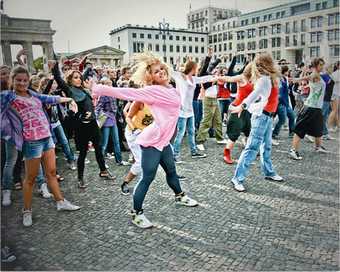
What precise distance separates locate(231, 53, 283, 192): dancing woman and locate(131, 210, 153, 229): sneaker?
1676 millimetres

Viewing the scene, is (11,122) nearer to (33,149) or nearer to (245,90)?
(33,149)

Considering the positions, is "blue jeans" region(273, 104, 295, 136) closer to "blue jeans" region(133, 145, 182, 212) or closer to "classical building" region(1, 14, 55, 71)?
"blue jeans" region(133, 145, 182, 212)

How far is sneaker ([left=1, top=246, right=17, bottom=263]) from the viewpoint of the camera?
9.61ft

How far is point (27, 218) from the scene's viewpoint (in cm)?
376

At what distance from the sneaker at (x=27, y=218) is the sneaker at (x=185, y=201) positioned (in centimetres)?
187

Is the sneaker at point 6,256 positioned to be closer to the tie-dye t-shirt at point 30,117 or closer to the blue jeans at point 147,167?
the tie-dye t-shirt at point 30,117

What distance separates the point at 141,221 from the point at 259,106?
8.02 ft

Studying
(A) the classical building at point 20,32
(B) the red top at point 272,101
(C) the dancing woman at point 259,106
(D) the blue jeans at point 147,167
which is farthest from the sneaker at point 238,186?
(A) the classical building at point 20,32

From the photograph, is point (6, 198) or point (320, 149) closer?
point (6, 198)

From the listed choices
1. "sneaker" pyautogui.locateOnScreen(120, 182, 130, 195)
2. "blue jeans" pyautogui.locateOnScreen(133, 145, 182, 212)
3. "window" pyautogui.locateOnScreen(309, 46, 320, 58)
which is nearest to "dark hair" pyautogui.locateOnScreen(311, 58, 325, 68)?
"blue jeans" pyautogui.locateOnScreen(133, 145, 182, 212)

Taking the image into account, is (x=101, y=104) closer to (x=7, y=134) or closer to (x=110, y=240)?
(x=7, y=134)

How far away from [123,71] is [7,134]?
4.36 meters

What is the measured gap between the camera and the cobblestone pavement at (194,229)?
9.43 feet

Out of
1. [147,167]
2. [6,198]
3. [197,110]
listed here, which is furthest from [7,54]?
[197,110]
